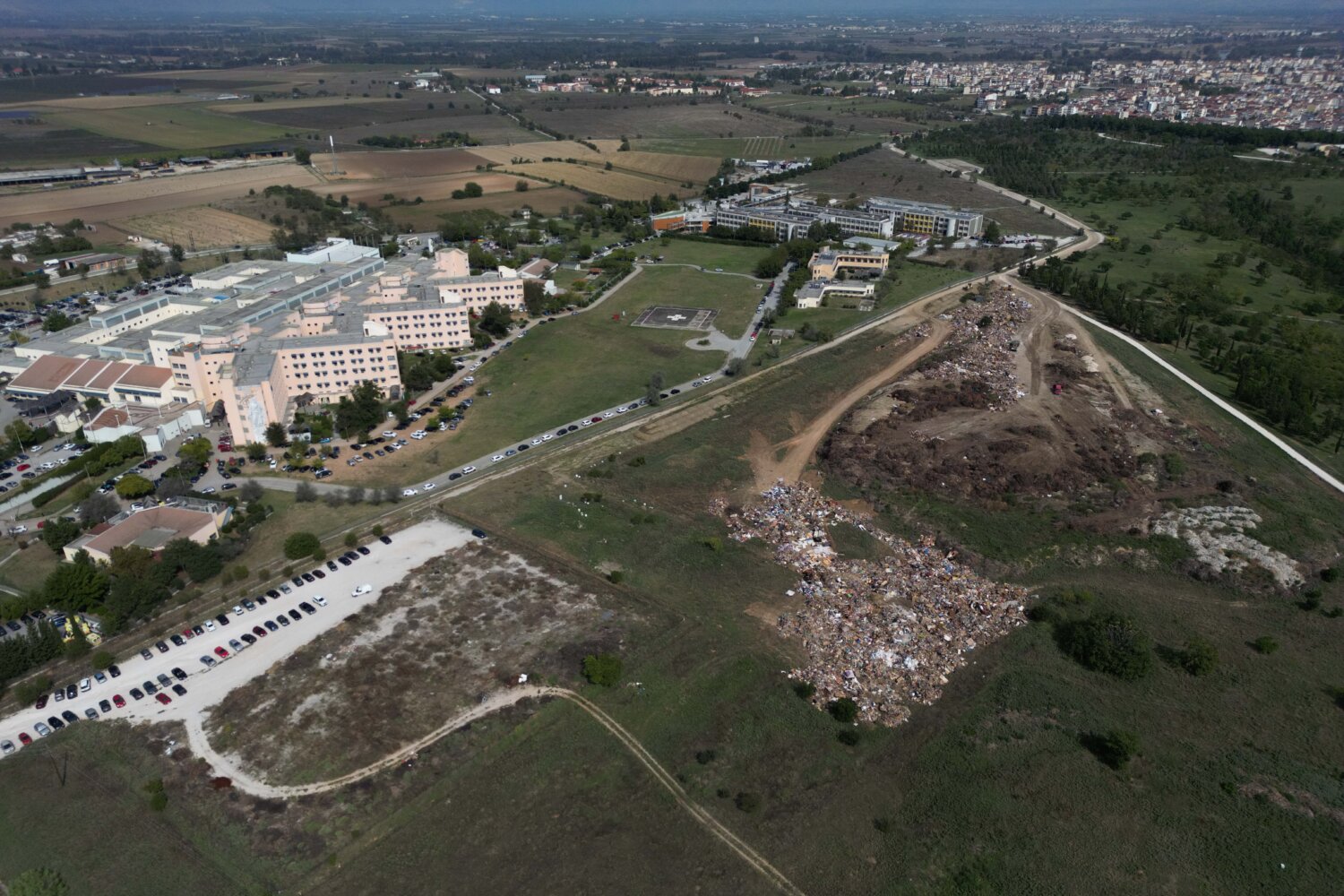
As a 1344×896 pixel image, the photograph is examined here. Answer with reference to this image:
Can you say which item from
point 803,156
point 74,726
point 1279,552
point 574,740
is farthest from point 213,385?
point 803,156

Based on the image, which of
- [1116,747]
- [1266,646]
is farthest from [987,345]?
[1116,747]

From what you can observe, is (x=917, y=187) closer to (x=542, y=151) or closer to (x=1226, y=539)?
(x=542, y=151)

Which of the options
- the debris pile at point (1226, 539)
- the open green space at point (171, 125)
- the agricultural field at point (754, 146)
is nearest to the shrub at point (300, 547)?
the debris pile at point (1226, 539)

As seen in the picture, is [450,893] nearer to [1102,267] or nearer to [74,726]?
[74,726]

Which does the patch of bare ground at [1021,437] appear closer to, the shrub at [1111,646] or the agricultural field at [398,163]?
the shrub at [1111,646]

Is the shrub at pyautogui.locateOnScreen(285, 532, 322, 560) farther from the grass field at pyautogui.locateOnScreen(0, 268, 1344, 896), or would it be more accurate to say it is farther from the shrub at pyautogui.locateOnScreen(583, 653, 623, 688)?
the shrub at pyautogui.locateOnScreen(583, 653, 623, 688)
